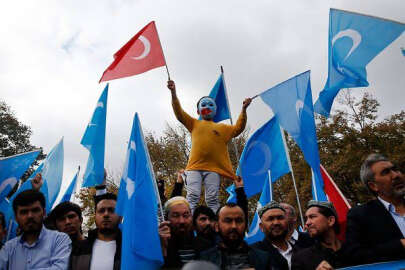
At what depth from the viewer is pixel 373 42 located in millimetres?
5094

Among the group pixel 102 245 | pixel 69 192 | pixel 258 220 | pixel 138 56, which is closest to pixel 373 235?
pixel 102 245

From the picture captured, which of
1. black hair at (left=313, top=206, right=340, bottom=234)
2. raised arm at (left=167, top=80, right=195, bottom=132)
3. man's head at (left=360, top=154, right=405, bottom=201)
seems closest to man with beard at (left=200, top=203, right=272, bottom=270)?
black hair at (left=313, top=206, right=340, bottom=234)

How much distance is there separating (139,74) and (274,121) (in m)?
2.59

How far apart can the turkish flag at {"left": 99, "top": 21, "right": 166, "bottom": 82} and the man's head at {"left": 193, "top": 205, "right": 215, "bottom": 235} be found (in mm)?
2349

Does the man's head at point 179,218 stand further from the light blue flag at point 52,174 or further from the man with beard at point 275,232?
the light blue flag at point 52,174

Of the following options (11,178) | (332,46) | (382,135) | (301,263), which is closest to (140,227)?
(301,263)

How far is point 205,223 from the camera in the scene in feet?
13.5

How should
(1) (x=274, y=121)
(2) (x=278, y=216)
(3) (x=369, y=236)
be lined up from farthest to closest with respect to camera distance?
(1) (x=274, y=121), (2) (x=278, y=216), (3) (x=369, y=236)

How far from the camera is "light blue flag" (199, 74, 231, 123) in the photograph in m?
6.76

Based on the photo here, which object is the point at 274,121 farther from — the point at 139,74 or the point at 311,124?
the point at 139,74

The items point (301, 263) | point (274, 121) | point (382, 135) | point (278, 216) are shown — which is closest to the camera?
point (301, 263)

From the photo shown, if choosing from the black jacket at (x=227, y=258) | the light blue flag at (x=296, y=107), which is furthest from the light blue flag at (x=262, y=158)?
the black jacket at (x=227, y=258)

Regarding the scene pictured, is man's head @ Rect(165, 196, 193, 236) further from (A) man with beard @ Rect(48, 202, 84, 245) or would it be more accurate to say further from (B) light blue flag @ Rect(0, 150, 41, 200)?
(B) light blue flag @ Rect(0, 150, 41, 200)

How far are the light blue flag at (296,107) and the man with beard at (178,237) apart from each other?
2.49 metres
